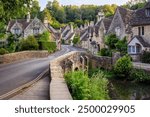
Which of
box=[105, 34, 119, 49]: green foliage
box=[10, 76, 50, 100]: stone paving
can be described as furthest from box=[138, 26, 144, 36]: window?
box=[10, 76, 50, 100]: stone paving

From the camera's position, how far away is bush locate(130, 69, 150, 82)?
46438mm

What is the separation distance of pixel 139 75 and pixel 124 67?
137 inches

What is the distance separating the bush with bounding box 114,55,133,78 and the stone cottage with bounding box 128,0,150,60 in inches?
303

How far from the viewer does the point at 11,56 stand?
4653 cm

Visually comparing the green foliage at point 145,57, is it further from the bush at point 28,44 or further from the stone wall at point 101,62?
the bush at point 28,44

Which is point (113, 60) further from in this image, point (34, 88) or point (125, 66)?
point (34, 88)

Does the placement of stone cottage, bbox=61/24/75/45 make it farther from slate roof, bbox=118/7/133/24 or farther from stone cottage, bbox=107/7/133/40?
slate roof, bbox=118/7/133/24

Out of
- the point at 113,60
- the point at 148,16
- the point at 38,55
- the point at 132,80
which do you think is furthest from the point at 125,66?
the point at 38,55

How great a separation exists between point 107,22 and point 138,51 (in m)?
25.7

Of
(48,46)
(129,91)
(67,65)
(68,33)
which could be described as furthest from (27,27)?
(68,33)

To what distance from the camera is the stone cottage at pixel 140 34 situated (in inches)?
2301

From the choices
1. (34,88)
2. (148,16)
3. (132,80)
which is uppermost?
(148,16)

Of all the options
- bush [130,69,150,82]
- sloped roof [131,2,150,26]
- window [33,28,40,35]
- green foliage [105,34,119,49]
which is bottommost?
bush [130,69,150,82]

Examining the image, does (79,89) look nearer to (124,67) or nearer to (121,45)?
(124,67)
